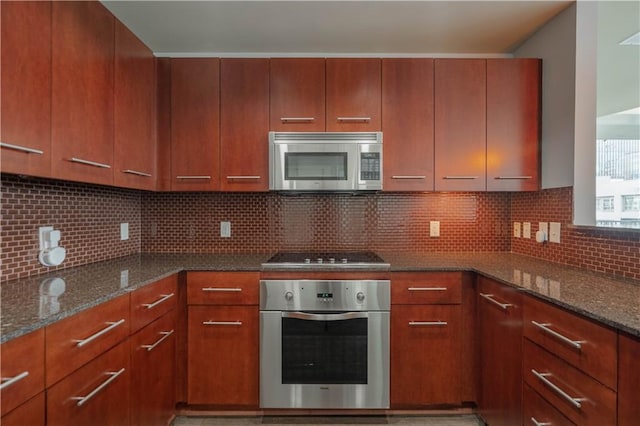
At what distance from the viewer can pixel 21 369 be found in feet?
3.11

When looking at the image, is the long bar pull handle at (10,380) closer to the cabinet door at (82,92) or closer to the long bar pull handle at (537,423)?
the cabinet door at (82,92)

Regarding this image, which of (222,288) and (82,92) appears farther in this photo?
(222,288)

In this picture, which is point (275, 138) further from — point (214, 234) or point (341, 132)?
point (214, 234)

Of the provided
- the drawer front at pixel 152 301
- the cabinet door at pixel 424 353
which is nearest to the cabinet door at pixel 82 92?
the drawer front at pixel 152 301

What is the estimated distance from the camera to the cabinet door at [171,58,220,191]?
228 cm

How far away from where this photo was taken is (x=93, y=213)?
6.88 feet

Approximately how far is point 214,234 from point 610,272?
243cm

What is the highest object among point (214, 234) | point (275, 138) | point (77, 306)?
point (275, 138)

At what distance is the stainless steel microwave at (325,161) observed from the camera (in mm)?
2244

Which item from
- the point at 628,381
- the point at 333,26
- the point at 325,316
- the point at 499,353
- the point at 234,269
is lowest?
the point at 499,353

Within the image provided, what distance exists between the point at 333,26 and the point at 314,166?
886 mm

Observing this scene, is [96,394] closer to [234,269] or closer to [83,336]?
[83,336]

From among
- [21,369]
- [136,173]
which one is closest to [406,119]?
[136,173]

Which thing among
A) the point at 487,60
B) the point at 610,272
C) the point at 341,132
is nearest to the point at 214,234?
the point at 341,132
